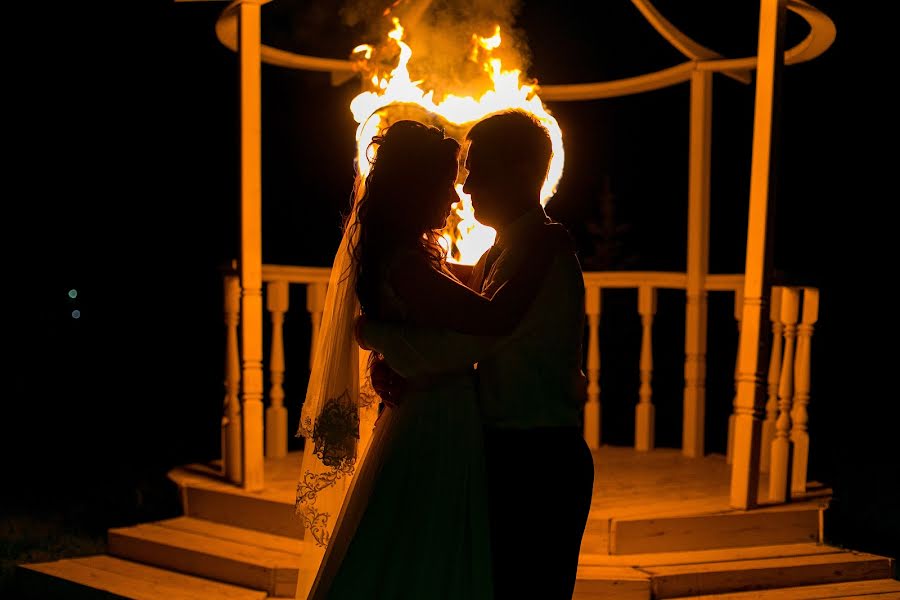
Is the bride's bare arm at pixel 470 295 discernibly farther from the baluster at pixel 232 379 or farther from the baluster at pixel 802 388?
the baluster at pixel 802 388

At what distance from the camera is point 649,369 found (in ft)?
23.7

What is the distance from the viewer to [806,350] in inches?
222

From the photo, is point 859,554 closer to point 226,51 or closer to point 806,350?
point 806,350

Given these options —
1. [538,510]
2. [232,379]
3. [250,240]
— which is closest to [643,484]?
[232,379]

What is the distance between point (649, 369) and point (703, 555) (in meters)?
2.20

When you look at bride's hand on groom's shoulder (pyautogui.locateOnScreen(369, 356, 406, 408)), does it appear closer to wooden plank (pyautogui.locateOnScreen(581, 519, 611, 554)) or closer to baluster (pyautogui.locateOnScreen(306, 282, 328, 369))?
wooden plank (pyautogui.locateOnScreen(581, 519, 611, 554))

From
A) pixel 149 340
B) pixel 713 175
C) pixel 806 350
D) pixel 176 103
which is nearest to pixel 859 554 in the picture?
pixel 806 350

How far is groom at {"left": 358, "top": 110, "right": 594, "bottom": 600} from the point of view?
291 cm

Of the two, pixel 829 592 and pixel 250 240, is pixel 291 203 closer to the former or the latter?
pixel 250 240

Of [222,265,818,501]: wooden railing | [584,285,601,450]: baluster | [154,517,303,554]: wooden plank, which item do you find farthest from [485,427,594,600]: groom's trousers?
[584,285,601,450]: baluster

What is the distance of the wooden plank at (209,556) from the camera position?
4914 millimetres

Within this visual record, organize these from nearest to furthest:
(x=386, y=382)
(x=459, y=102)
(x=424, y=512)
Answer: (x=424, y=512) < (x=386, y=382) < (x=459, y=102)

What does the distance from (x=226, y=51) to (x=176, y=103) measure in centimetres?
113

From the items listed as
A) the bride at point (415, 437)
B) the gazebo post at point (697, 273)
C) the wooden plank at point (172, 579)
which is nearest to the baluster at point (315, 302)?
the wooden plank at point (172, 579)
